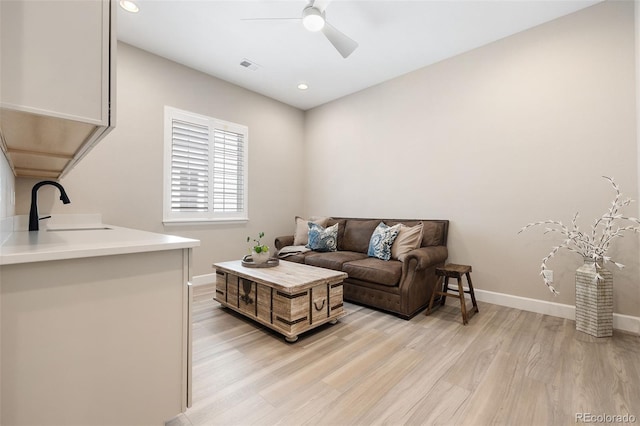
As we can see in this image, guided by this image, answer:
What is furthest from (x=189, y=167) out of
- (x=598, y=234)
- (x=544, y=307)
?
(x=598, y=234)

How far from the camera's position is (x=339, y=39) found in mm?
2621

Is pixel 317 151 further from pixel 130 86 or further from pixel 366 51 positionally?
pixel 130 86

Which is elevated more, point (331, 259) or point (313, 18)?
point (313, 18)

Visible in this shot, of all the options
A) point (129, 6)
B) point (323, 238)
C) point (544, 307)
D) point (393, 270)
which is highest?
point (129, 6)

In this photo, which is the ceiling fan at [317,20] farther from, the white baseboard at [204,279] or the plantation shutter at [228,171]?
the white baseboard at [204,279]

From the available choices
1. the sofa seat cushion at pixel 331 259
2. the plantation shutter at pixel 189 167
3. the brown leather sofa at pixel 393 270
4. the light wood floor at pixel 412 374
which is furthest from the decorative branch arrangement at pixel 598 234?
the plantation shutter at pixel 189 167

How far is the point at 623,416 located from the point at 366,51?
3609 millimetres

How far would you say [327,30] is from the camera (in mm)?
2523

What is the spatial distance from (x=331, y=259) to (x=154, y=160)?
2450 millimetres

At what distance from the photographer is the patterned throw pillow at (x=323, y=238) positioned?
3.82 m

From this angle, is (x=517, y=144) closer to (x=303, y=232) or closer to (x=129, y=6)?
(x=303, y=232)

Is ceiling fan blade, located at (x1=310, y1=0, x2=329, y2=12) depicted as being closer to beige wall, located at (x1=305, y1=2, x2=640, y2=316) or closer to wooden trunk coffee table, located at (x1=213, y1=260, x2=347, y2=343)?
beige wall, located at (x1=305, y1=2, x2=640, y2=316)

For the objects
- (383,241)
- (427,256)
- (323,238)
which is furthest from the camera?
(323,238)

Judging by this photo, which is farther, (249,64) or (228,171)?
(228,171)
